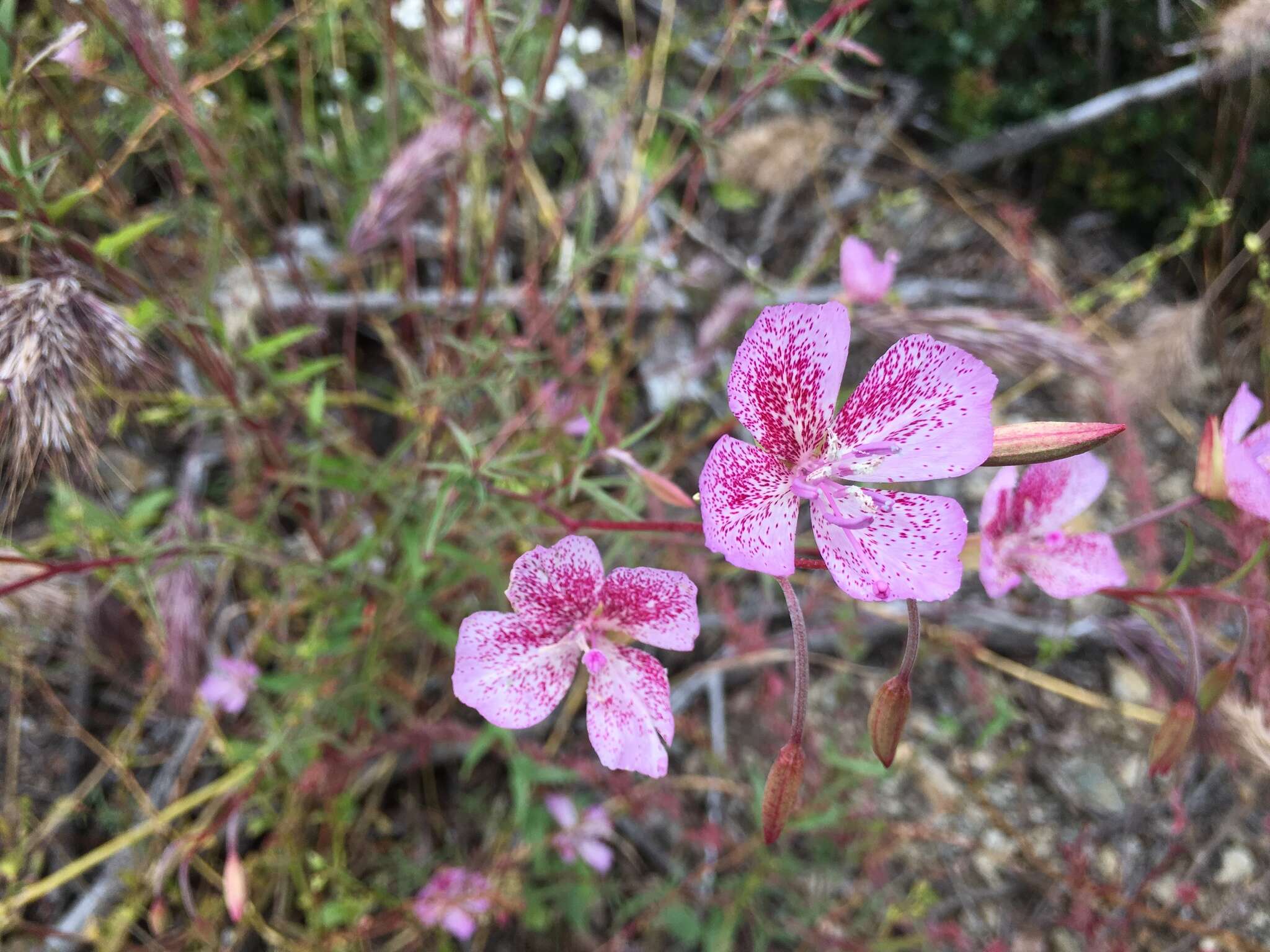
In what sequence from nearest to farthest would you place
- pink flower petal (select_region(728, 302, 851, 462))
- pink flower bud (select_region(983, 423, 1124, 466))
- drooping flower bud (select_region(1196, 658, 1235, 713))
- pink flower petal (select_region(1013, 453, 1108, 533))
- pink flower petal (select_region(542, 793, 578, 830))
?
1. pink flower bud (select_region(983, 423, 1124, 466))
2. pink flower petal (select_region(728, 302, 851, 462))
3. drooping flower bud (select_region(1196, 658, 1235, 713))
4. pink flower petal (select_region(1013, 453, 1108, 533))
5. pink flower petal (select_region(542, 793, 578, 830))

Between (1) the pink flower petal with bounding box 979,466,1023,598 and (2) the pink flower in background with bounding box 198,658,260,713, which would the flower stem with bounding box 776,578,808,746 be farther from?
(2) the pink flower in background with bounding box 198,658,260,713

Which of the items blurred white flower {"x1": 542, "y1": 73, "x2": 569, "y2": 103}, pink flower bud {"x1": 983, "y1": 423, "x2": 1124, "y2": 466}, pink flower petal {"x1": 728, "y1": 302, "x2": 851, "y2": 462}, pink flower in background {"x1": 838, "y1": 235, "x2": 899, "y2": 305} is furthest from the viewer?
blurred white flower {"x1": 542, "y1": 73, "x2": 569, "y2": 103}

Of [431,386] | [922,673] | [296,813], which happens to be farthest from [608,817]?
[431,386]

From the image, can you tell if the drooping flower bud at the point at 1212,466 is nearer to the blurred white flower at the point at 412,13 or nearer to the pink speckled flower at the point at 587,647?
the pink speckled flower at the point at 587,647

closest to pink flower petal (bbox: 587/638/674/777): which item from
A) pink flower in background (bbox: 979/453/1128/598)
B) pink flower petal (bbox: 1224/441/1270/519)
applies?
pink flower in background (bbox: 979/453/1128/598)

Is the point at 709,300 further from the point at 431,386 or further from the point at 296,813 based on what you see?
the point at 296,813

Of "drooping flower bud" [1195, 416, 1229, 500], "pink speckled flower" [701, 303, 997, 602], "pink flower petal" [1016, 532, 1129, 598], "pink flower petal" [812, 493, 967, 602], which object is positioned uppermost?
"pink speckled flower" [701, 303, 997, 602]

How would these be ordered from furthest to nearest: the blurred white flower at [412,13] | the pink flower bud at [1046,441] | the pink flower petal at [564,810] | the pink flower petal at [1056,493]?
the blurred white flower at [412,13] → the pink flower petal at [564,810] → the pink flower petal at [1056,493] → the pink flower bud at [1046,441]

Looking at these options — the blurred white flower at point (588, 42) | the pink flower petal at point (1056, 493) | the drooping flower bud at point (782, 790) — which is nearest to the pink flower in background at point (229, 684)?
the drooping flower bud at point (782, 790)
